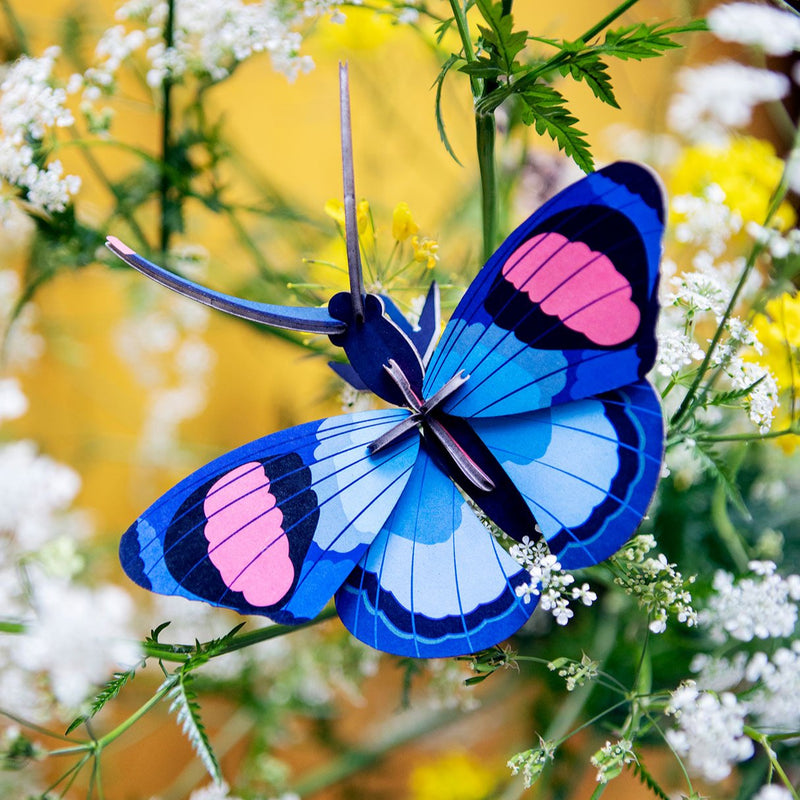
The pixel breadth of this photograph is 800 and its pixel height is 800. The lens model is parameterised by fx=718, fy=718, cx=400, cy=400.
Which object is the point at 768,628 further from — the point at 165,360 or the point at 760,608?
the point at 165,360

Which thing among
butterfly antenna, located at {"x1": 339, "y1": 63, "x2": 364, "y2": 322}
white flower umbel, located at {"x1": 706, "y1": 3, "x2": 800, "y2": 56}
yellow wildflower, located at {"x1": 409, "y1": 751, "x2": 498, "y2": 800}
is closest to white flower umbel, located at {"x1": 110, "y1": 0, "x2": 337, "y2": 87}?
butterfly antenna, located at {"x1": 339, "y1": 63, "x2": 364, "y2": 322}

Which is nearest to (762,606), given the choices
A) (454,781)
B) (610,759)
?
(610,759)

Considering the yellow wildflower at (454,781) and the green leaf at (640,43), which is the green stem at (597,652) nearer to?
the yellow wildflower at (454,781)

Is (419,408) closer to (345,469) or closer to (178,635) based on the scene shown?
(345,469)

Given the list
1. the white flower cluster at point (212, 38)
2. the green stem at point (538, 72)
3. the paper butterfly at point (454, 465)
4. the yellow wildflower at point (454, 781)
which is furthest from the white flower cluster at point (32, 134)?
the yellow wildflower at point (454, 781)

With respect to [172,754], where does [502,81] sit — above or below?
above

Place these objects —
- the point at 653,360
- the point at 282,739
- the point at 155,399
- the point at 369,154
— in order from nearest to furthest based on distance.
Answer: the point at 653,360
the point at 282,739
the point at 369,154
the point at 155,399

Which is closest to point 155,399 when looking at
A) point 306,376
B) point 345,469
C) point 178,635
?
point 306,376

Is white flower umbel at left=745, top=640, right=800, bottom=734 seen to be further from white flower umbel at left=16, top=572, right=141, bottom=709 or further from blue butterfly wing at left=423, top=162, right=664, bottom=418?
white flower umbel at left=16, top=572, right=141, bottom=709
